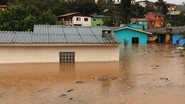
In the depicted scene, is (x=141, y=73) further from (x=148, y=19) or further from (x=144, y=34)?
(x=148, y=19)

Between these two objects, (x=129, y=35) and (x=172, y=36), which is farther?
(x=172, y=36)

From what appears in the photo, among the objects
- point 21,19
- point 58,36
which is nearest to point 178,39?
point 21,19

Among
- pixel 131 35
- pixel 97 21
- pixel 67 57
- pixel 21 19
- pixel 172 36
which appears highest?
pixel 97 21

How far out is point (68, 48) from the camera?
2011cm

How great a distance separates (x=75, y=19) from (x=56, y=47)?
45.7 meters

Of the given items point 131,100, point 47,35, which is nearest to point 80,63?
point 47,35

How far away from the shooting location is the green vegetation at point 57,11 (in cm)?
3164

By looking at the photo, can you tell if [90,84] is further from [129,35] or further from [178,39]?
[129,35]

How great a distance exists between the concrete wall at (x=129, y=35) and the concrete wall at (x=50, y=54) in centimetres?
2522

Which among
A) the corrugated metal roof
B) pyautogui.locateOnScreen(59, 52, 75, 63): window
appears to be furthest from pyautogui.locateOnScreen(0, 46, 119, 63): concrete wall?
the corrugated metal roof

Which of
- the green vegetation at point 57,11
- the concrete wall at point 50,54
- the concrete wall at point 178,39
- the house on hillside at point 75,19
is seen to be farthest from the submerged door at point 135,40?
the concrete wall at point 50,54

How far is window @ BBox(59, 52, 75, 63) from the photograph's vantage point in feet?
66.3

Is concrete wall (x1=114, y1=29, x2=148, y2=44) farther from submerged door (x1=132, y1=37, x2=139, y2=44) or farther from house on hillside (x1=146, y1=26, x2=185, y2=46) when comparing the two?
house on hillside (x1=146, y1=26, x2=185, y2=46)

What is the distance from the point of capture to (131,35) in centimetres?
4644
